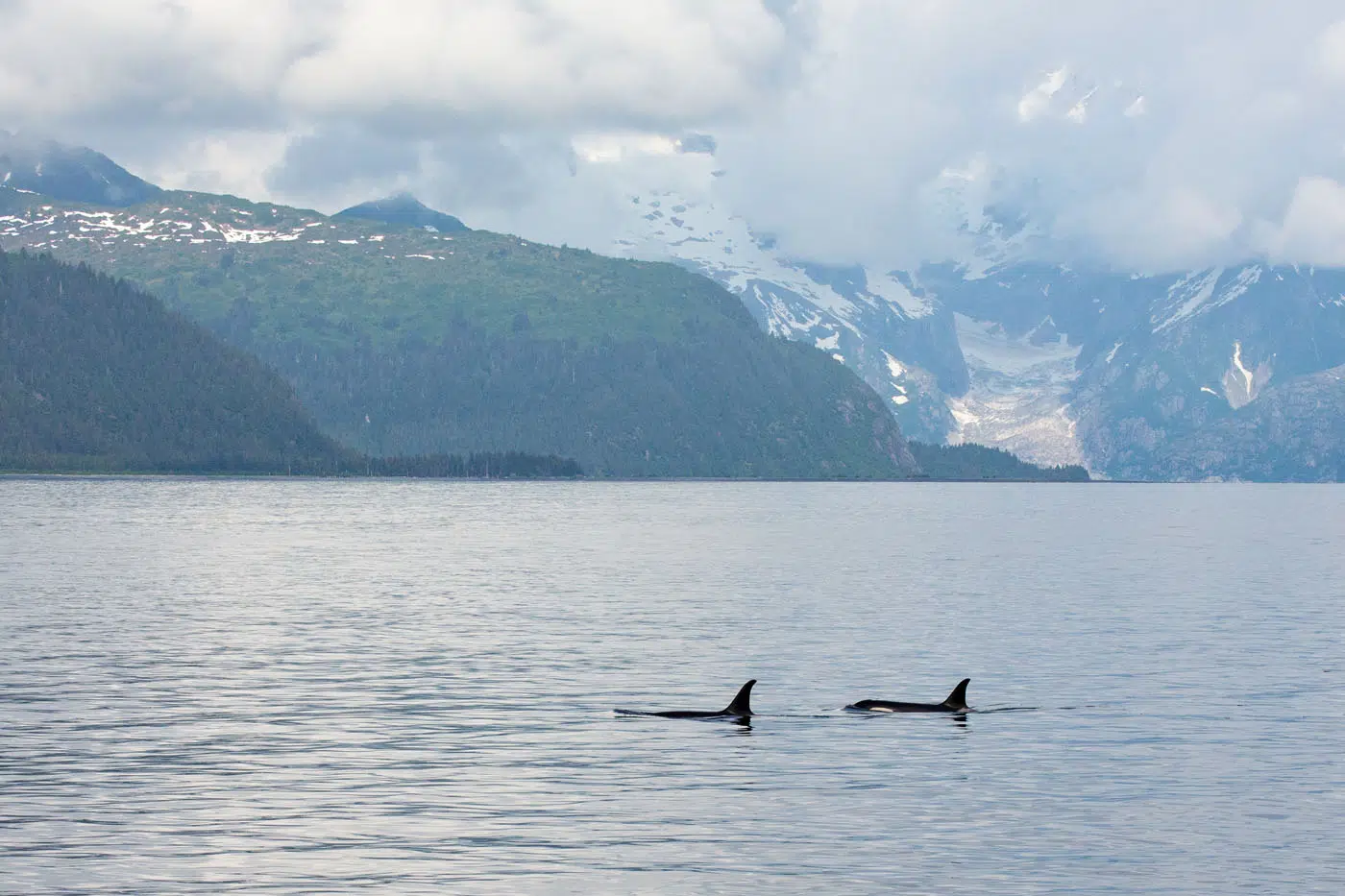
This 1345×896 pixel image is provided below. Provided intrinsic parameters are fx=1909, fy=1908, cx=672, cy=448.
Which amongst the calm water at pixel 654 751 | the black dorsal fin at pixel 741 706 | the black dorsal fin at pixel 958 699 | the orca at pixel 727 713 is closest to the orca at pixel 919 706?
the black dorsal fin at pixel 958 699

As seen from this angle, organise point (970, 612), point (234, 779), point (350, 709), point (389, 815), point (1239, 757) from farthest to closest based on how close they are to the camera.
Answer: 1. point (970, 612)
2. point (350, 709)
3. point (1239, 757)
4. point (234, 779)
5. point (389, 815)

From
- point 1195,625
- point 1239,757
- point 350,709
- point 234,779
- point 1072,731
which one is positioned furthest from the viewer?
point 1195,625

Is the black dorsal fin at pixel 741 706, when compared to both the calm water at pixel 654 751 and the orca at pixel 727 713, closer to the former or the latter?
the orca at pixel 727 713

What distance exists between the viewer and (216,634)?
362ft

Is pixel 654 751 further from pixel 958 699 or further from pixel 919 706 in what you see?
pixel 958 699

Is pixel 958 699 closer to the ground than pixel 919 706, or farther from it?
farther from it

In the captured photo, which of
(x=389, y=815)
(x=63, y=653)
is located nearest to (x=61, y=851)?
(x=389, y=815)

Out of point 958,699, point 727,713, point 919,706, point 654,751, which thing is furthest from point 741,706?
point 958,699

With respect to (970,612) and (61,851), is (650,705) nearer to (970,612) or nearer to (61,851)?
(61,851)

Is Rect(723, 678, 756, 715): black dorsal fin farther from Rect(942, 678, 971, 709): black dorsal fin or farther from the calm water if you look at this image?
Rect(942, 678, 971, 709): black dorsal fin

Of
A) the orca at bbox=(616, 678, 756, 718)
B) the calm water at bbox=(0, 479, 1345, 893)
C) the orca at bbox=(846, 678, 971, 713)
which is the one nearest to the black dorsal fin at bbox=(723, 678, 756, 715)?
the orca at bbox=(616, 678, 756, 718)

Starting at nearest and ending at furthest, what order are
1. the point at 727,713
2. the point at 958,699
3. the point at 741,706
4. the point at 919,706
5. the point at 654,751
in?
the point at 654,751 → the point at 741,706 → the point at 727,713 → the point at 958,699 → the point at 919,706

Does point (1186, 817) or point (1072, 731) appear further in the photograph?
point (1072, 731)

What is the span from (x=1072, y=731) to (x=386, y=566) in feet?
393
